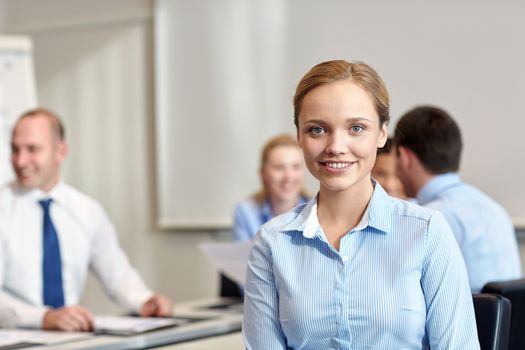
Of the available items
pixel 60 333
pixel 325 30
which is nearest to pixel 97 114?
pixel 325 30

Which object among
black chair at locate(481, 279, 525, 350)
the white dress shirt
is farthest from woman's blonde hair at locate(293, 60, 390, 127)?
the white dress shirt

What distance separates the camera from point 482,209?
9.95 feet

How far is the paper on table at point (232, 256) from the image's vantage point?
3.54 metres

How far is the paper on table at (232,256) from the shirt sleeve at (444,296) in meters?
1.81

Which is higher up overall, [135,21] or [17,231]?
[135,21]

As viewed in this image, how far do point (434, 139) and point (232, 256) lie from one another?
97 cm

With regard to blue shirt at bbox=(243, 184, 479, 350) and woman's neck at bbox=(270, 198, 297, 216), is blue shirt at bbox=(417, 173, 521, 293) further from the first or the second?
woman's neck at bbox=(270, 198, 297, 216)

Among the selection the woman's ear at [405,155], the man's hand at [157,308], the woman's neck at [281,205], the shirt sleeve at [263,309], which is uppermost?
the woman's ear at [405,155]

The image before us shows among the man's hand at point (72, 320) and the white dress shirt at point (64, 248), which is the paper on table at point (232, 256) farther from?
the man's hand at point (72, 320)

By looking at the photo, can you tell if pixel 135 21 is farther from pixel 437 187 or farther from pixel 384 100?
pixel 384 100

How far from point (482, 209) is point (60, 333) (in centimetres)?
146

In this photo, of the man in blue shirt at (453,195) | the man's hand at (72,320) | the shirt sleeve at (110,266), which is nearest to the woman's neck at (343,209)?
the man in blue shirt at (453,195)

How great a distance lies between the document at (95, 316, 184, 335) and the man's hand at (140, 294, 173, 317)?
0.24 ft

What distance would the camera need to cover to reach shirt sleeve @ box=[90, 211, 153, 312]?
3.78 metres
